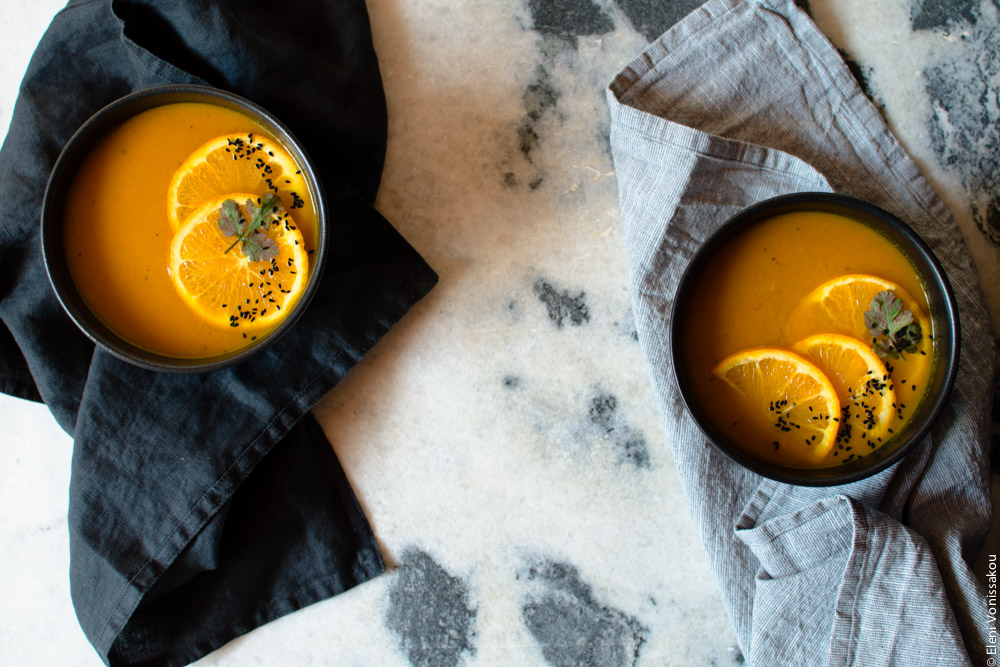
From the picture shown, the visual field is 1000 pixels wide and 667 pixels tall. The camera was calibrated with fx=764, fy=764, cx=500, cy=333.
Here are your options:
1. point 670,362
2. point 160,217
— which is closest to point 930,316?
point 670,362

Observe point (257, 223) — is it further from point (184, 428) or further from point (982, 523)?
point (982, 523)

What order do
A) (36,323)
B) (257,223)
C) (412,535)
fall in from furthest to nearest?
(412,535) < (36,323) < (257,223)

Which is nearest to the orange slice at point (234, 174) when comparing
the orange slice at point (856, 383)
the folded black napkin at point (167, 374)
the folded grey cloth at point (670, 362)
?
the folded black napkin at point (167, 374)

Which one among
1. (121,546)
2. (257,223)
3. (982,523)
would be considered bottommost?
(982,523)

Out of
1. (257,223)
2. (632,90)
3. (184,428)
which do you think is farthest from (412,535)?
(632,90)

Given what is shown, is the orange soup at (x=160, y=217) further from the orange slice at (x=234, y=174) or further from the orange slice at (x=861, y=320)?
the orange slice at (x=861, y=320)

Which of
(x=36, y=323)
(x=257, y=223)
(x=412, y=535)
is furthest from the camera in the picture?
(x=412, y=535)
